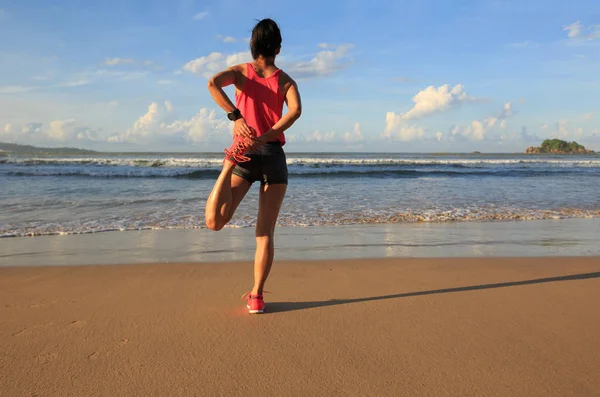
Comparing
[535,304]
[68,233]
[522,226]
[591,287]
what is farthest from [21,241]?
[522,226]

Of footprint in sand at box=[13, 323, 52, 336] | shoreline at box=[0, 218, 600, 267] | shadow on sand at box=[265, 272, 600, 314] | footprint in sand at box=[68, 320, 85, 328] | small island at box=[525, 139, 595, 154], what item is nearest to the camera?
footprint in sand at box=[13, 323, 52, 336]

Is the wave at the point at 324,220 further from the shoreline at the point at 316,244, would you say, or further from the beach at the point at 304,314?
the shoreline at the point at 316,244

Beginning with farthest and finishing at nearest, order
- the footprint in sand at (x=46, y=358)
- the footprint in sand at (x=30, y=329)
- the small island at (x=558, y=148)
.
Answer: the small island at (x=558, y=148) < the footprint in sand at (x=30, y=329) < the footprint in sand at (x=46, y=358)

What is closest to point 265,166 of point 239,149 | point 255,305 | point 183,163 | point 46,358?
point 239,149

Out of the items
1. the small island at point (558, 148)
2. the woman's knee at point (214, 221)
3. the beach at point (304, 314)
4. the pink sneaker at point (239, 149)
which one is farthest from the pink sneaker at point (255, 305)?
the small island at point (558, 148)

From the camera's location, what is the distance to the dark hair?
2.91 meters

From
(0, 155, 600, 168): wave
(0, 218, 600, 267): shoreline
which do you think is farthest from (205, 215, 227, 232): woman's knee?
(0, 155, 600, 168): wave

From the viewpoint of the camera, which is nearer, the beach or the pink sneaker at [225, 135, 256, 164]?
the beach

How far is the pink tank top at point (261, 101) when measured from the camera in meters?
2.95

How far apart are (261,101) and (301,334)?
1.50 meters

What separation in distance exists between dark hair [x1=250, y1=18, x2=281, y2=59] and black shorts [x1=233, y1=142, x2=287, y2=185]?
0.62 m

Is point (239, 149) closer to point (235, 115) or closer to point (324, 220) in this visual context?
point (235, 115)

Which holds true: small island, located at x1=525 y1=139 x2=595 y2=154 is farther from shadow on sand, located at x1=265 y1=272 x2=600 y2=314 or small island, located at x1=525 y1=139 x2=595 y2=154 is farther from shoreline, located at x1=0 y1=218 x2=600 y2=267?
shadow on sand, located at x1=265 y1=272 x2=600 y2=314

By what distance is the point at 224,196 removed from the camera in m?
2.94
